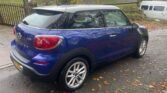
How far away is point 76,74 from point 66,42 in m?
0.78

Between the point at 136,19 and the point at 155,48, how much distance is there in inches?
427

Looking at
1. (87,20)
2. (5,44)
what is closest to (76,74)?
(87,20)

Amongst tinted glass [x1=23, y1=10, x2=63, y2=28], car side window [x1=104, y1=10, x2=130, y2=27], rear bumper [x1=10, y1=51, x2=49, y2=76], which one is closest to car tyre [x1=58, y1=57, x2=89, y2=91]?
rear bumper [x1=10, y1=51, x2=49, y2=76]

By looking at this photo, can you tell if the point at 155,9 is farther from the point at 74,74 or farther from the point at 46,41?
the point at 46,41

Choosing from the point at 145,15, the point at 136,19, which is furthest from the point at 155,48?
the point at 145,15

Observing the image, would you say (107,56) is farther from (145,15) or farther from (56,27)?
(145,15)

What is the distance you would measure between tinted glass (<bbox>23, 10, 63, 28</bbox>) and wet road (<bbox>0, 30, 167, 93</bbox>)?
48.4 inches

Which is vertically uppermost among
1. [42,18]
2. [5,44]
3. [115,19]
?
[42,18]

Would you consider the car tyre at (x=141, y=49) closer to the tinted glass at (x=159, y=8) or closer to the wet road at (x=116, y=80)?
the wet road at (x=116, y=80)

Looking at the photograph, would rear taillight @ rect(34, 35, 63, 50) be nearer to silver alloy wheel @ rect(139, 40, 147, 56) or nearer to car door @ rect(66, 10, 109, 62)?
car door @ rect(66, 10, 109, 62)

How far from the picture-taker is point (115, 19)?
5.40m

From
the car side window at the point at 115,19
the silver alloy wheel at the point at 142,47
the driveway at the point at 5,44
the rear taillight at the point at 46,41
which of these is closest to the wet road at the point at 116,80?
the silver alloy wheel at the point at 142,47

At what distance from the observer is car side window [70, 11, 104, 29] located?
438cm

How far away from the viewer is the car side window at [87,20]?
4379mm
